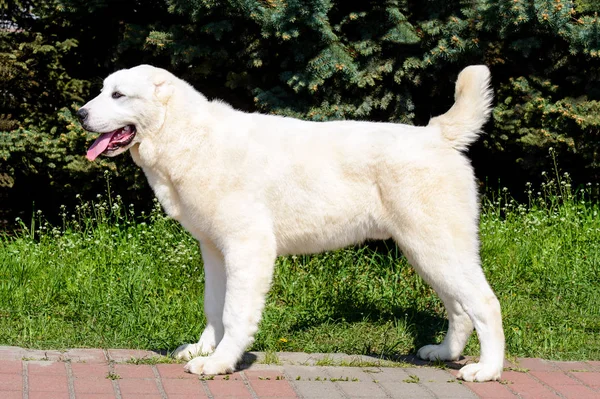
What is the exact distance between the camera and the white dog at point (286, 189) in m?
4.31

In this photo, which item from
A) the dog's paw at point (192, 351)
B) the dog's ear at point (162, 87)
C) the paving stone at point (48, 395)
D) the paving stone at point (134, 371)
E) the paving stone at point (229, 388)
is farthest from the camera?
the dog's paw at point (192, 351)

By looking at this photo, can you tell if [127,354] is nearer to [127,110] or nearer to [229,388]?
[229,388]

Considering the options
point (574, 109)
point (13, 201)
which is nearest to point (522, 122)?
point (574, 109)

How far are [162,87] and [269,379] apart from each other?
1.74m

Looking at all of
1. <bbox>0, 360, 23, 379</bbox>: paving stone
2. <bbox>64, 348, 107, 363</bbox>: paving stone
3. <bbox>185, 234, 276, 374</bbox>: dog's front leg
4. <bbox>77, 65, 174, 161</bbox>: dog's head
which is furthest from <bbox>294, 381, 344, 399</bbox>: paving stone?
<bbox>77, 65, 174, 161</bbox>: dog's head

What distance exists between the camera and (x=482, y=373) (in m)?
4.29

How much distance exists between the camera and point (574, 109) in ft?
21.4

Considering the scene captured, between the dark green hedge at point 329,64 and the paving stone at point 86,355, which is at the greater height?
the dark green hedge at point 329,64

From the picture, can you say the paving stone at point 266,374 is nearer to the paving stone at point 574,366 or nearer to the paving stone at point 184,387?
the paving stone at point 184,387

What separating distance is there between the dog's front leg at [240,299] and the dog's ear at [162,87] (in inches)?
35.9

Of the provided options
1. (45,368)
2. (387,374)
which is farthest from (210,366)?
(387,374)

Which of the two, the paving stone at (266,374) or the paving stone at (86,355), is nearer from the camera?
the paving stone at (266,374)

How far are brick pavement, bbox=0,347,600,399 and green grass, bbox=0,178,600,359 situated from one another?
0.32m

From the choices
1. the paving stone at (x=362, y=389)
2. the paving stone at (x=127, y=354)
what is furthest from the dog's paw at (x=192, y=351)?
the paving stone at (x=362, y=389)
